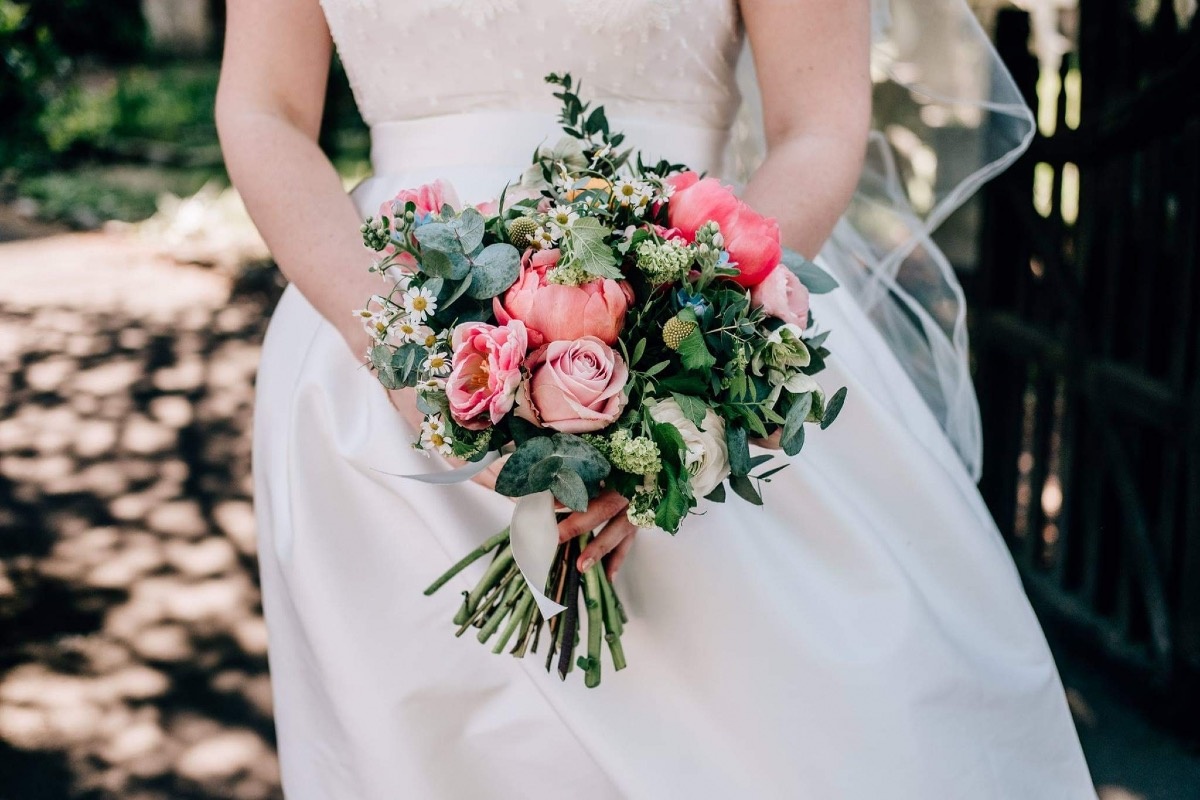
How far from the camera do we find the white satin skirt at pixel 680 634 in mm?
1630

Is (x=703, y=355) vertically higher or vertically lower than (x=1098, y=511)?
higher

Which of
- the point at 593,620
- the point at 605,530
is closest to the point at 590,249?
the point at 605,530

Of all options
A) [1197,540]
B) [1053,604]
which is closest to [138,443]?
[1053,604]

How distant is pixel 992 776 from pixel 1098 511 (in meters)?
1.76

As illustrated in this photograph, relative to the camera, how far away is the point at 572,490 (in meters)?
1.28

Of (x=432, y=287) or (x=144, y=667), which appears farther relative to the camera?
(x=144, y=667)

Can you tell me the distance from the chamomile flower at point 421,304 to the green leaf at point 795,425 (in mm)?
422

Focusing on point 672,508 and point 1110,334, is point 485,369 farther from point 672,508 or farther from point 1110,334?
point 1110,334

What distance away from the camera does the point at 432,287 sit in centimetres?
133

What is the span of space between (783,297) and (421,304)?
411 millimetres

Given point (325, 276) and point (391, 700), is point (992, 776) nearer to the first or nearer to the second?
point (391, 700)

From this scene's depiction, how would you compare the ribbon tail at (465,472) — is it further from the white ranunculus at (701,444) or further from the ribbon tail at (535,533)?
the white ranunculus at (701,444)

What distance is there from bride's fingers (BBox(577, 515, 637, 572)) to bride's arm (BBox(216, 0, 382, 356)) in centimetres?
50

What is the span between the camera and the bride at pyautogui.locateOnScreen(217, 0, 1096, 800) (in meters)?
1.64
